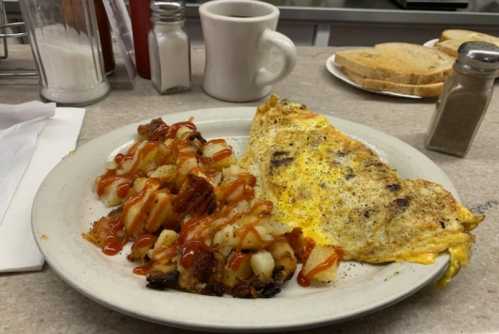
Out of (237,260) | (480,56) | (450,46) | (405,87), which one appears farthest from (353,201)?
(450,46)

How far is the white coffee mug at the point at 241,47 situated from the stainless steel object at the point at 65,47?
32 cm

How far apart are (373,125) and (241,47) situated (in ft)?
1.40

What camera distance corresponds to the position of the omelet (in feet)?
2.31

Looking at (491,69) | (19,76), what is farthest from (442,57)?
(19,76)

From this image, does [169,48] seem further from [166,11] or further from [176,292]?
[176,292]

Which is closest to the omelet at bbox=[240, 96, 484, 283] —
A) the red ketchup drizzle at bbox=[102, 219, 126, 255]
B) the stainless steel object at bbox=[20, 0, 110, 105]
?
the red ketchup drizzle at bbox=[102, 219, 126, 255]

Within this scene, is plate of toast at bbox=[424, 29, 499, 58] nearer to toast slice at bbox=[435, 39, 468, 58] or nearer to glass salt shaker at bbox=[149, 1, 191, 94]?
toast slice at bbox=[435, 39, 468, 58]

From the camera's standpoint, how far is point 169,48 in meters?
1.25

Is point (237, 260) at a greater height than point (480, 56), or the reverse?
point (480, 56)

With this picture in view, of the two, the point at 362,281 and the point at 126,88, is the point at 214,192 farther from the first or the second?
the point at 126,88

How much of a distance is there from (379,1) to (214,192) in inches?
84.4

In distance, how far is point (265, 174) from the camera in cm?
89

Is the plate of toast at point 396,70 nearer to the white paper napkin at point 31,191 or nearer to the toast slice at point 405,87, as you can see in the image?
the toast slice at point 405,87

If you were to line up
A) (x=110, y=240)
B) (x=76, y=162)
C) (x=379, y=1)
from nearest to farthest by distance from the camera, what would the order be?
(x=110, y=240) < (x=76, y=162) < (x=379, y=1)
